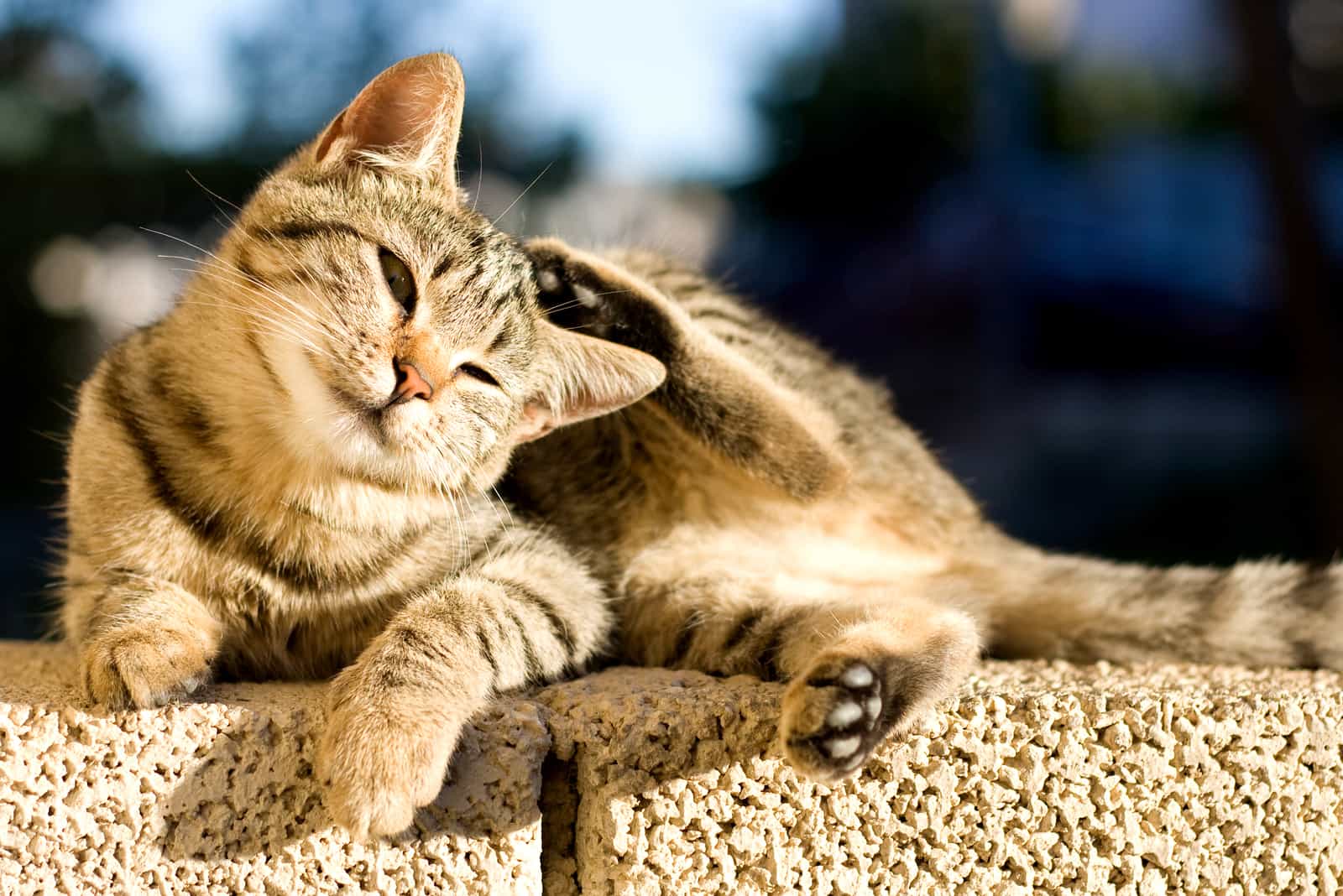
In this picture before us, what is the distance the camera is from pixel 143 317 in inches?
84.3

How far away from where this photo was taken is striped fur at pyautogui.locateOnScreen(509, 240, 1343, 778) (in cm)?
197

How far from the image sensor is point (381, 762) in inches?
53.9

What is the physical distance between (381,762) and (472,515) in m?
0.61

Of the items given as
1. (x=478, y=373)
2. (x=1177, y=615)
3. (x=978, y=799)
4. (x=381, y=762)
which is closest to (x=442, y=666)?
(x=381, y=762)

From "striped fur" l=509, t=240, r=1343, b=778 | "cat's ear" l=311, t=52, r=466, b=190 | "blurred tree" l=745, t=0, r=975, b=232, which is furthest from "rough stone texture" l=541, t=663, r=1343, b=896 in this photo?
"blurred tree" l=745, t=0, r=975, b=232

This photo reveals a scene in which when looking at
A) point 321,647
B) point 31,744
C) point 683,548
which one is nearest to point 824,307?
point 683,548

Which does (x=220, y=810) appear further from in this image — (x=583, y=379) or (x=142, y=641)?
(x=583, y=379)

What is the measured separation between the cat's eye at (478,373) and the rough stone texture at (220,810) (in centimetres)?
54

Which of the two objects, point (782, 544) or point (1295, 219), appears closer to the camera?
point (782, 544)

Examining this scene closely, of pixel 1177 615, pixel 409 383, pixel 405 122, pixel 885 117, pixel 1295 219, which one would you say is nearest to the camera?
pixel 409 383

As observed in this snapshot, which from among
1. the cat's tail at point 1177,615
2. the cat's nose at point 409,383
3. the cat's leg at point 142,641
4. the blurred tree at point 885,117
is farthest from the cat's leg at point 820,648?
the blurred tree at point 885,117

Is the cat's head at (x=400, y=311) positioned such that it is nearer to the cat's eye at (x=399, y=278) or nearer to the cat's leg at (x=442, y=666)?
the cat's eye at (x=399, y=278)

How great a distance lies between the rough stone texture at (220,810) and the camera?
139cm

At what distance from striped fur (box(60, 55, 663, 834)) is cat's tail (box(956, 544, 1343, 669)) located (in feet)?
2.57
